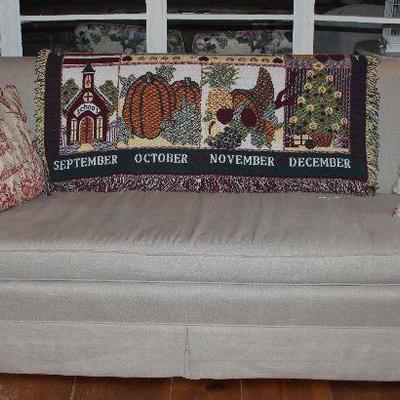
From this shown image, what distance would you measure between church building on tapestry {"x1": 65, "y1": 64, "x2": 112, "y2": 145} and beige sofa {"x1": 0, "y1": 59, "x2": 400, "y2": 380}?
1.34 ft

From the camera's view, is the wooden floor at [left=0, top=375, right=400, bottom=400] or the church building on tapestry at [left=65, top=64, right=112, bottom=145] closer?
the wooden floor at [left=0, top=375, right=400, bottom=400]

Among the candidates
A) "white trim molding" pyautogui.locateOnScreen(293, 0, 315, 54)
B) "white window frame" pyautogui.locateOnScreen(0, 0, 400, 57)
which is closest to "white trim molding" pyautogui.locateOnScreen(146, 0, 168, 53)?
"white window frame" pyautogui.locateOnScreen(0, 0, 400, 57)

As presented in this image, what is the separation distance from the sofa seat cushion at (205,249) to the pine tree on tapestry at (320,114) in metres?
0.38

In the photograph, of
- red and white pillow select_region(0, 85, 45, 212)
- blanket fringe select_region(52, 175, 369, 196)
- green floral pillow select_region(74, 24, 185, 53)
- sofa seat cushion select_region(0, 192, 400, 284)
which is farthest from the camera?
green floral pillow select_region(74, 24, 185, 53)

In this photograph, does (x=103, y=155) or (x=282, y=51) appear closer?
(x=103, y=155)

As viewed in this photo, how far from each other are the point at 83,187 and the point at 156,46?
89 cm

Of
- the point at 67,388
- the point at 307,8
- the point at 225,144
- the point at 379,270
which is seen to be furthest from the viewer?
the point at 307,8

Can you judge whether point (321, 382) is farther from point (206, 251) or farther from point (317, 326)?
point (206, 251)

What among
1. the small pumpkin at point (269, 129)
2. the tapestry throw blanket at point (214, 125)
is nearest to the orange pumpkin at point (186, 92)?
the tapestry throw blanket at point (214, 125)

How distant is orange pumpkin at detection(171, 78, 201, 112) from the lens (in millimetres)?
2855

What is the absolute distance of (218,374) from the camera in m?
2.46

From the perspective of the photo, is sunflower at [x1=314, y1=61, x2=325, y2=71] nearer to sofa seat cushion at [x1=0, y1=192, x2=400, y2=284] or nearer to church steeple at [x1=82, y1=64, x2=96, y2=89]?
sofa seat cushion at [x1=0, y1=192, x2=400, y2=284]

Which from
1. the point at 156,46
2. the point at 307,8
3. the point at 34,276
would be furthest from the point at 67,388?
the point at 307,8

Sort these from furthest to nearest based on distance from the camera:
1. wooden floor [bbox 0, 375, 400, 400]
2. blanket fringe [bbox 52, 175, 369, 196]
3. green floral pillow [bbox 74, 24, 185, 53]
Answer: green floral pillow [bbox 74, 24, 185, 53], blanket fringe [bbox 52, 175, 369, 196], wooden floor [bbox 0, 375, 400, 400]
